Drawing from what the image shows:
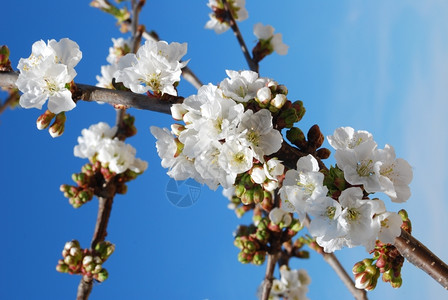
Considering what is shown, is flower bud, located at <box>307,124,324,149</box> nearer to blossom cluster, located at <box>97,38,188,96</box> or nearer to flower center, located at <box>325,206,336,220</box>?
flower center, located at <box>325,206,336,220</box>

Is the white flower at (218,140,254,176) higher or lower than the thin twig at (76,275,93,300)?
lower

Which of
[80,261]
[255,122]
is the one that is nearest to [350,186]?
[255,122]

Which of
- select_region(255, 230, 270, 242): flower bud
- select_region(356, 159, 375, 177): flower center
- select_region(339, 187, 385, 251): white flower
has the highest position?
select_region(255, 230, 270, 242): flower bud

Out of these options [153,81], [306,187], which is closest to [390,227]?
[306,187]

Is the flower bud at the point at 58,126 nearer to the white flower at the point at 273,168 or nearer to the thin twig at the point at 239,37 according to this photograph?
the white flower at the point at 273,168

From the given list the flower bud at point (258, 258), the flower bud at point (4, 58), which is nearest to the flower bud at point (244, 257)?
the flower bud at point (258, 258)

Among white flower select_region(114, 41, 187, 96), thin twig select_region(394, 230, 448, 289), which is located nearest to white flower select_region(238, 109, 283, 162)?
white flower select_region(114, 41, 187, 96)
